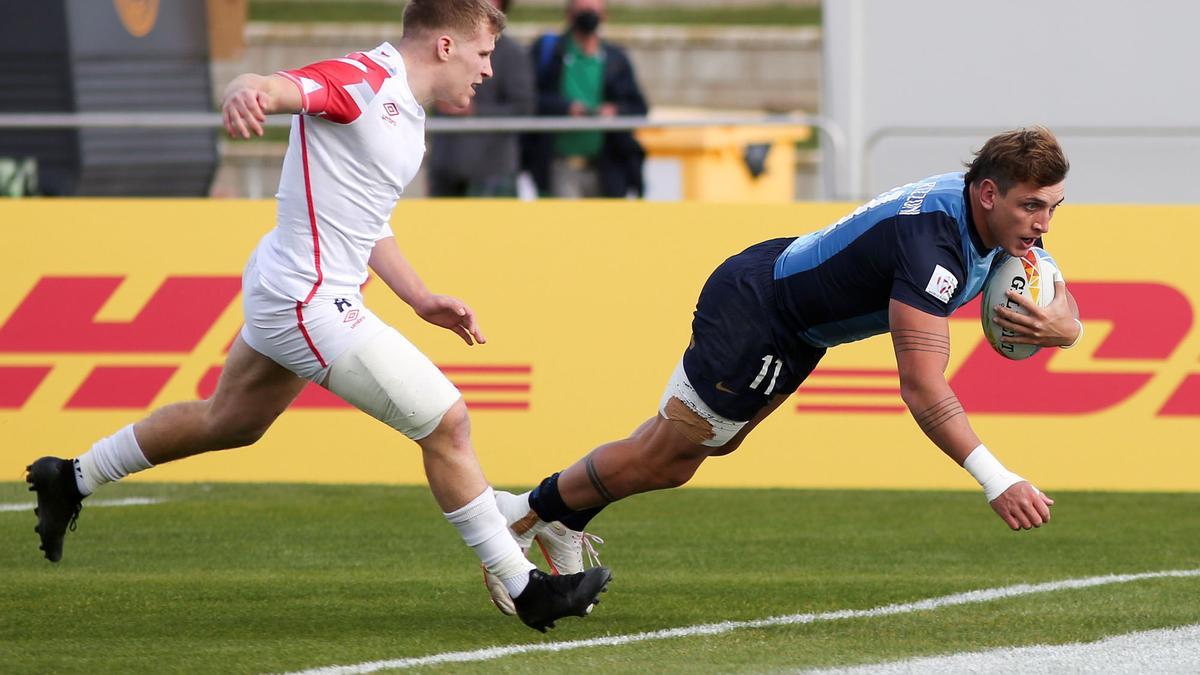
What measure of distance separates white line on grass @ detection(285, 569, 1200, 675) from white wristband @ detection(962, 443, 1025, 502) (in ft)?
3.21

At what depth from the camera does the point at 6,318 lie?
377 inches

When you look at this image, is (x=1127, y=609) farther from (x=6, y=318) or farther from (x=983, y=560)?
(x=6, y=318)

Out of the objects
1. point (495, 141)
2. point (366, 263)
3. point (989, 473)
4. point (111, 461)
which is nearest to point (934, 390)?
point (989, 473)

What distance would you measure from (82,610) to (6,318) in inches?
141

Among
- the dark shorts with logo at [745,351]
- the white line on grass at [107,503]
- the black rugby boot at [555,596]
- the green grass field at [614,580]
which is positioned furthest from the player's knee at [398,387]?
the white line on grass at [107,503]

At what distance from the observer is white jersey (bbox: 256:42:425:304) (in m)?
5.85

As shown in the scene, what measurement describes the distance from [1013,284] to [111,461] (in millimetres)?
3174

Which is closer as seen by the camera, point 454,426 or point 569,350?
point 454,426

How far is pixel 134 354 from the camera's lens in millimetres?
9562

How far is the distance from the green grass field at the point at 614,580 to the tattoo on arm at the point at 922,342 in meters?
0.92

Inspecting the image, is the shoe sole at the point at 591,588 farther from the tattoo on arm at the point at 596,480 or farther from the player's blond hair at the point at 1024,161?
the player's blond hair at the point at 1024,161

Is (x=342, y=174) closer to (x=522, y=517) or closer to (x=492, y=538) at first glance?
(x=492, y=538)

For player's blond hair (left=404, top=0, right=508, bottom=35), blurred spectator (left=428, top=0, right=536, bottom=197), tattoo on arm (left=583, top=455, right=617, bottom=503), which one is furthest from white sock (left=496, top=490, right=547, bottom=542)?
blurred spectator (left=428, top=0, right=536, bottom=197)

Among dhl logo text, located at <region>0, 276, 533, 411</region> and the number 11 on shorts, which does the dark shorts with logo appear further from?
dhl logo text, located at <region>0, 276, 533, 411</region>
